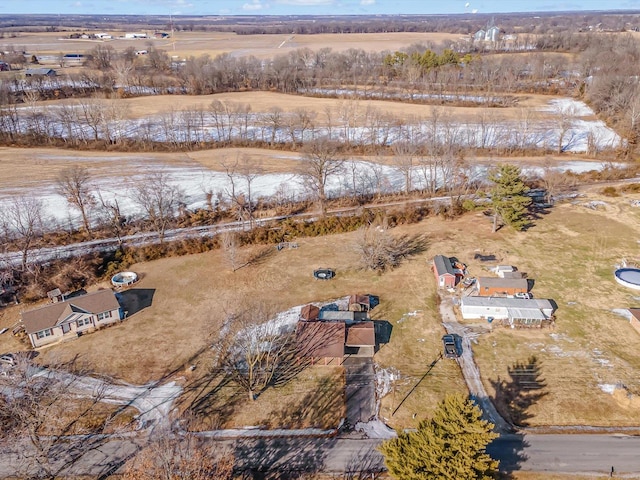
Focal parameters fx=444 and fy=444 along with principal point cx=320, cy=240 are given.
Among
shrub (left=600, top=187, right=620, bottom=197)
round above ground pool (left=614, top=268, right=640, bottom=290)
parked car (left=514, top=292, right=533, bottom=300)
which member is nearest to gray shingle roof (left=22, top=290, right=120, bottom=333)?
parked car (left=514, top=292, right=533, bottom=300)

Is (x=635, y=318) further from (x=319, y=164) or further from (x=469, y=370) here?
(x=319, y=164)

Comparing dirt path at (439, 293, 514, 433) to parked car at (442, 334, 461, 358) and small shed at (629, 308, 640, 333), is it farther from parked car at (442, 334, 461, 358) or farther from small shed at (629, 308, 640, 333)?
small shed at (629, 308, 640, 333)

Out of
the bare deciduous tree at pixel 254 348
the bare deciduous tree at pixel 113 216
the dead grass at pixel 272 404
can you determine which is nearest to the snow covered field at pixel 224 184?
the bare deciduous tree at pixel 113 216

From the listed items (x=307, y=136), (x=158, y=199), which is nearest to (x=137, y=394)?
(x=158, y=199)

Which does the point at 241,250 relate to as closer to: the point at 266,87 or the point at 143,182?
the point at 143,182

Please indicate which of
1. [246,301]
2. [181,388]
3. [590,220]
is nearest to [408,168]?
[590,220]

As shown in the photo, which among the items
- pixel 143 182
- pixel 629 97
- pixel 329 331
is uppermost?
pixel 629 97

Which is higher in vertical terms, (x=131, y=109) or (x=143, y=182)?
(x=131, y=109)
